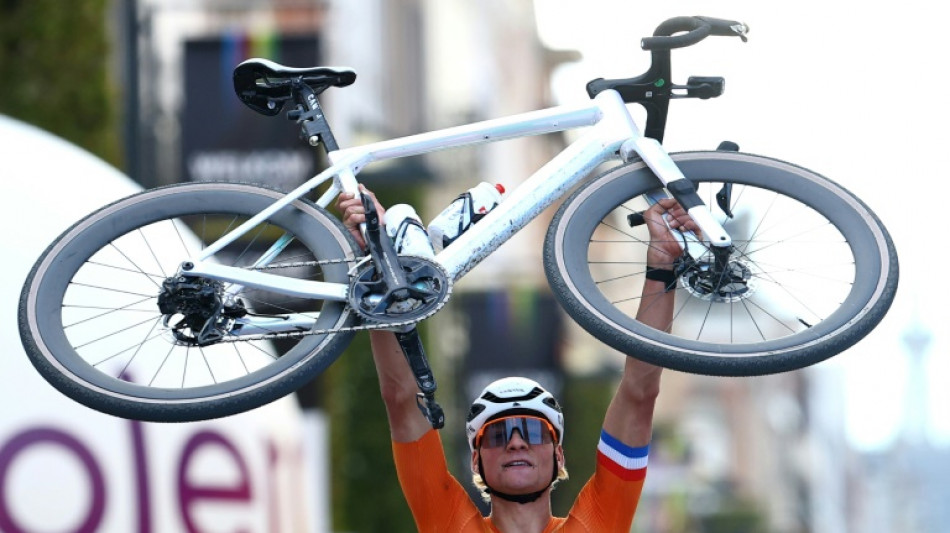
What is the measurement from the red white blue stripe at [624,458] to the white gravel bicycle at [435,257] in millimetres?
432

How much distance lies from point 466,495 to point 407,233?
891mm

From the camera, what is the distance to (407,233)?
5.36 meters

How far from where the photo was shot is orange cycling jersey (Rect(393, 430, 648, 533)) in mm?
5629

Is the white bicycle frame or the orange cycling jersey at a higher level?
the white bicycle frame

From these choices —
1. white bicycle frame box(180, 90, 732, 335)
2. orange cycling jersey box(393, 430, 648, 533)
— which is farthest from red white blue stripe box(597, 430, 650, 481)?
white bicycle frame box(180, 90, 732, 335)

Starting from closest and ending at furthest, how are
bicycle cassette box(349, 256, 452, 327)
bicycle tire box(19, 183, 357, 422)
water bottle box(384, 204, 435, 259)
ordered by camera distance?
bicycle tire box(19, 183, 357, 422), bicycle cassette box(349, 256, 452, 327), water bottle box(384, 204, 435, 259)

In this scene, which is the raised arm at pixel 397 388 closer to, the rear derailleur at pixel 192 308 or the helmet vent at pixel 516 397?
the helmet vent at pixel 516 397

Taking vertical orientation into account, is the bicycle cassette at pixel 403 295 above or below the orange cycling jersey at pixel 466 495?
above

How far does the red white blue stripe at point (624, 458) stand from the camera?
5641mm

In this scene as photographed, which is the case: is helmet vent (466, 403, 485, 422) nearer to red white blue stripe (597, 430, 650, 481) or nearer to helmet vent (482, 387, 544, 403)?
helmet vent (482, 387, 544, 403)

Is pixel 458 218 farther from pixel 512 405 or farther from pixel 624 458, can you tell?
pixel 624 458

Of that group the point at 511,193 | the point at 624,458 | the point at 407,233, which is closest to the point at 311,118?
the point at 407,233

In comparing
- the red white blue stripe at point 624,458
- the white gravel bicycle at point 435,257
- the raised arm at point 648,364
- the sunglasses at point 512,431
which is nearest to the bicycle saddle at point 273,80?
the white gravel bicycle at point 435,257

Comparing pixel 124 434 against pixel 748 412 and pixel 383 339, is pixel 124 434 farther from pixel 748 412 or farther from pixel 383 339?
pixel 748 412
